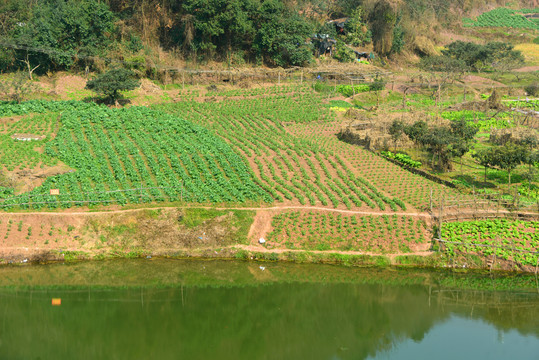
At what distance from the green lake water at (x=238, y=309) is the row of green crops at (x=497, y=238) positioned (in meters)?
1.31

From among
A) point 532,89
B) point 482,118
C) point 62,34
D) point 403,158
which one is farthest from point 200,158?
point 532,89

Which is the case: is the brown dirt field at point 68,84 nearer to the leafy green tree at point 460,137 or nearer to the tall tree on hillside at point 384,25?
the leafy green tree at point 460,137

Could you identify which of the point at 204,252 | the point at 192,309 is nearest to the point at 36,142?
the point at 204,252

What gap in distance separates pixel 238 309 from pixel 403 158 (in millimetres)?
17872

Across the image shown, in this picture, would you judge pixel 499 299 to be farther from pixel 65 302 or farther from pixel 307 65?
pixel 307 65

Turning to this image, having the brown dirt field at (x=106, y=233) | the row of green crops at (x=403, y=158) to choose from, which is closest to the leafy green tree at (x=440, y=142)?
the row of green crops at (x=403, y=158)

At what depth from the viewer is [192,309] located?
24.8 metres

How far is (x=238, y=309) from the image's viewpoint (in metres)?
25.3

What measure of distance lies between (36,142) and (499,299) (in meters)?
30.6

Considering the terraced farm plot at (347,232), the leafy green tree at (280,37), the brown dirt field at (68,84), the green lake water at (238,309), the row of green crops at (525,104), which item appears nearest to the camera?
the green lake water at (238,309)

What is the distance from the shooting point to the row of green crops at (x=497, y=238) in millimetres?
27641

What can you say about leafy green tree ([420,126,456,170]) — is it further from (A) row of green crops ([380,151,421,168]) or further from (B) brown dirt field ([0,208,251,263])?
(B) brown dirt field ([0,208,251,263])

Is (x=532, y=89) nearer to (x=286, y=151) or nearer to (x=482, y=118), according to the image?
(x=482, y=118)

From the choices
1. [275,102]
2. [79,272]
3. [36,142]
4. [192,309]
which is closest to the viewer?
[192,309]
